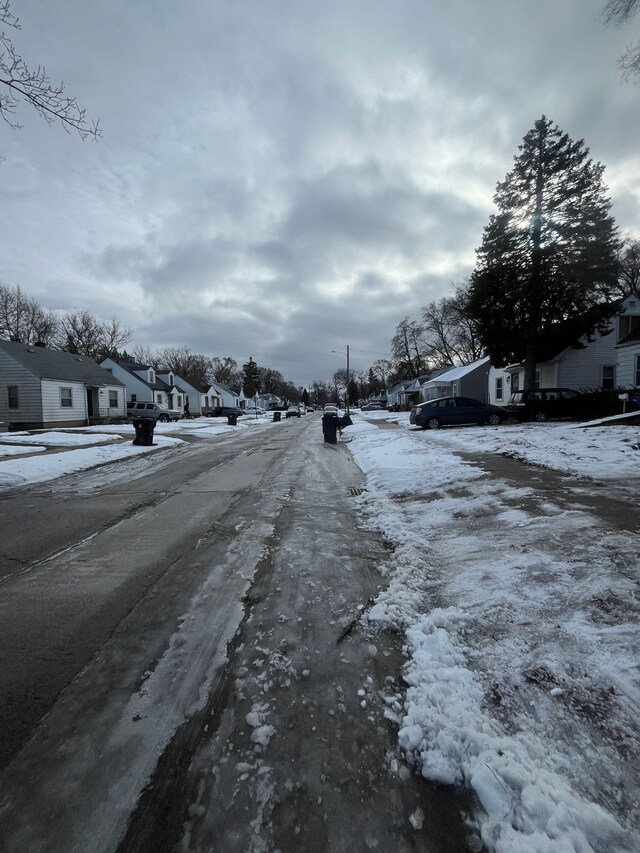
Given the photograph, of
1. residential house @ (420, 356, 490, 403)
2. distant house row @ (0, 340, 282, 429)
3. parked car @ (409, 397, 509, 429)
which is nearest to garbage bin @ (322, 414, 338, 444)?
parked car @ (409, 397, 509, 429)

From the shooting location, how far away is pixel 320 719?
6.65 ft

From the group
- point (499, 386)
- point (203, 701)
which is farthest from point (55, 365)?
point (499, 386)

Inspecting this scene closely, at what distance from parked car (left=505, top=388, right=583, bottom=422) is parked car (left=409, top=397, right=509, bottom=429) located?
0.82 meters

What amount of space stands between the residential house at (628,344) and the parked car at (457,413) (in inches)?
224

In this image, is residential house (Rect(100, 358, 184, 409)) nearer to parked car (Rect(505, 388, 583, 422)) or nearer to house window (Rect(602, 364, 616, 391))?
parked car (Rect(505, 388, 583, 422))

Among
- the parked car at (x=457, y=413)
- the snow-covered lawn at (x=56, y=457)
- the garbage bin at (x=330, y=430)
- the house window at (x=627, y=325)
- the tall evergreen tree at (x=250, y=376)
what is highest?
the tall evergreen tree at (x=250, y=376)

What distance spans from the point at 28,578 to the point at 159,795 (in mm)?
2964

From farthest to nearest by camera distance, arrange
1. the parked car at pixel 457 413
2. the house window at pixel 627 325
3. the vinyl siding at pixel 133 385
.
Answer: the vinyl siding at pixel 133 385
the house window at pixel 627 325
the parked car at pixel 457 413

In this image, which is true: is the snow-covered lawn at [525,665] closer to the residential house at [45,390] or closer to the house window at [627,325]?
the house window at [627,325]

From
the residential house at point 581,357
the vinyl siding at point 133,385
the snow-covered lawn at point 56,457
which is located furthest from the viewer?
the vinyl siding at point 133,385

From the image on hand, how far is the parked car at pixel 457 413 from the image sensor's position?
739 inches

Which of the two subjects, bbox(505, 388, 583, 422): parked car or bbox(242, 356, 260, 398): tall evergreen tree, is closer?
bbox(505, 388, 583, 422): parked car

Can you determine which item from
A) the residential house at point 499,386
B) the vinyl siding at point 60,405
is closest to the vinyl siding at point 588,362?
the residential house at point 499,386

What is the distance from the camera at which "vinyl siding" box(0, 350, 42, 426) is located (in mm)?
23844
